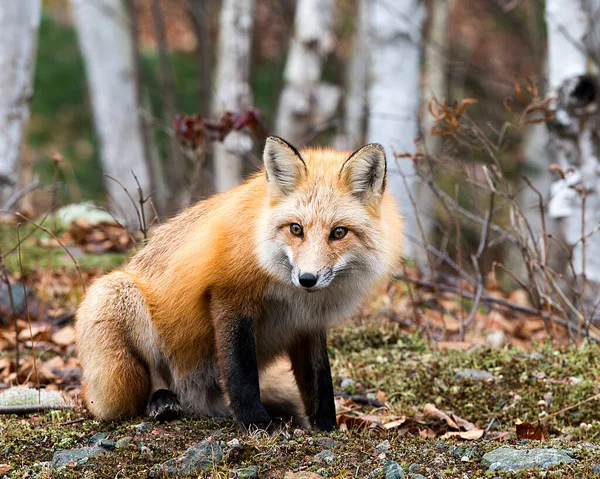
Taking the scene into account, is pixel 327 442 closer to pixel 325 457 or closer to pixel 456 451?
pixel 325 457

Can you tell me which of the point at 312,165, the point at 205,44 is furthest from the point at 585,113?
the point at 205,44

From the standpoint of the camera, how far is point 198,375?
198 inches

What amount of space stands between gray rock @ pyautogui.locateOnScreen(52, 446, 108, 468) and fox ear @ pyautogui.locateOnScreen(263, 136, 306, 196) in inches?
71.8

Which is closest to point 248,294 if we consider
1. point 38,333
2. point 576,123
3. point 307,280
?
point 307,280

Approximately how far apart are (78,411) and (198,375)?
825 millimetres

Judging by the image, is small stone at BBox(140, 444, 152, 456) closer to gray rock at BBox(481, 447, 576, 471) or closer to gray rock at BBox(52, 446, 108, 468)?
gray rock at BBox(52, 446, 108, 468)

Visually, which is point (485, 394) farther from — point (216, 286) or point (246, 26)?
point (246, 26)

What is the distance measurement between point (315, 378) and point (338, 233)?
1131 millimetres

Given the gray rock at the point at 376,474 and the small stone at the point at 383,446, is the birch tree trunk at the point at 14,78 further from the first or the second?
the gray rock at the point at 376,474

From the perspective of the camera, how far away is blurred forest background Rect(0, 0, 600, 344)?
716cm

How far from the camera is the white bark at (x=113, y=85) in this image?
15.1 m

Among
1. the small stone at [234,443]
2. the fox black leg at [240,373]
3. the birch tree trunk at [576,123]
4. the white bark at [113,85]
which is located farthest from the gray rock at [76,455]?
the white bark at [113,85]

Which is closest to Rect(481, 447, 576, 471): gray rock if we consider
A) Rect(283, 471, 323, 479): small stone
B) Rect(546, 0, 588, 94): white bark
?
Rect(283, 471, 323, 479): small stone

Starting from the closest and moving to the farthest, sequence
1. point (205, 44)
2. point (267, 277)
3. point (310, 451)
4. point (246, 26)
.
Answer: point (310, 451)
point (267, 277)
point (246, 26)
point (205, 44)
